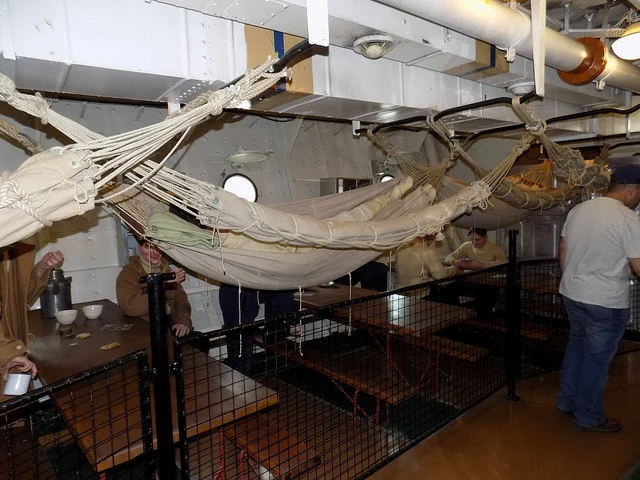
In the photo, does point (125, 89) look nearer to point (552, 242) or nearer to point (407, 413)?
point (407, 413)

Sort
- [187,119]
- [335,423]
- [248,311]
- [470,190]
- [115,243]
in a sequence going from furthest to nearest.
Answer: [115,243] → [248,311] → [335,423] → [470,190] → [187,119]

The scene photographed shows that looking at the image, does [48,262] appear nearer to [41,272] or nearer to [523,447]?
[41,272]

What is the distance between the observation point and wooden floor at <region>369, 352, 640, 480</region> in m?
2.23

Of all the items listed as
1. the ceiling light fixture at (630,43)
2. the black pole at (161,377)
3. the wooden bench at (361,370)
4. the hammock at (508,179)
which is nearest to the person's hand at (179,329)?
the wooden bench at (361,370)

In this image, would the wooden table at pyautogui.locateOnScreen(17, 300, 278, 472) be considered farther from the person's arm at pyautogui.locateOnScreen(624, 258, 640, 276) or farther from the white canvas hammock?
the person's arm at pyautogui.locateOnScreen(624, 258, 640, 276)

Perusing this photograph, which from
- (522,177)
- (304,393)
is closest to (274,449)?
(304,393)

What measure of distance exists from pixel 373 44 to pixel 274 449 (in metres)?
1.93

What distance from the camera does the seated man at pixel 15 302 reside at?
1.95 m

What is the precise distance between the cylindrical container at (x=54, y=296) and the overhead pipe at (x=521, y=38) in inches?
112

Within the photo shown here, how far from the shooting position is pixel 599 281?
2.46m

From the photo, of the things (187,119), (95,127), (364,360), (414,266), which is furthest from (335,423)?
(95,127)

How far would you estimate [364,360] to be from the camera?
3051mm

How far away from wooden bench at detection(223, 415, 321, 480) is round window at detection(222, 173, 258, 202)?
8.39 ft

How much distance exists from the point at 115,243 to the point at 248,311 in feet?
4.50
